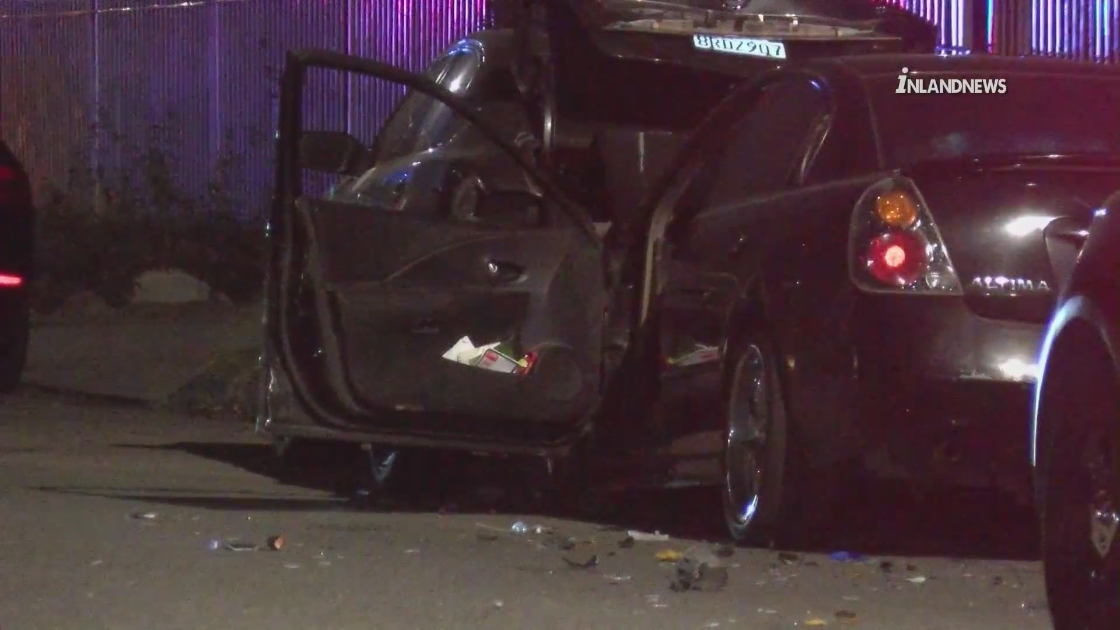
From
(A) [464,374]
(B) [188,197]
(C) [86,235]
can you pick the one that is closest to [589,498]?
(A) [464,374]

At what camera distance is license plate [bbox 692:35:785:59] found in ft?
28.2

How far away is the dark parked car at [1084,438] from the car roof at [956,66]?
5.41 feet

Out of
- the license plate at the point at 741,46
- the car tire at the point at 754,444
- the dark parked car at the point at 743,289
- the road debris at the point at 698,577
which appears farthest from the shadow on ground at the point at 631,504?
the license plate at the point at 741,46

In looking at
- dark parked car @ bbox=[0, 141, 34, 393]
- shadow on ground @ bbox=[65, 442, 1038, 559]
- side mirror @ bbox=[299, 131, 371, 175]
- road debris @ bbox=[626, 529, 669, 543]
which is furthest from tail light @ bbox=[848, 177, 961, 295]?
dark parked car @ bbox=[0, 141, 34, 393]

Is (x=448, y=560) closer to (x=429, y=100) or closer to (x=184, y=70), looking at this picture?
(x=429, y=100)

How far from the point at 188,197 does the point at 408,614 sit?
1546cm

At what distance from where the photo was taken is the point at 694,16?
870 cm

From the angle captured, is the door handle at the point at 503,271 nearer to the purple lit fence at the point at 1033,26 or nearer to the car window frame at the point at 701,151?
the car window frame at the point at 701,151

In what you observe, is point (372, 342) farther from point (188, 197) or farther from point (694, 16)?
point (188, 197)

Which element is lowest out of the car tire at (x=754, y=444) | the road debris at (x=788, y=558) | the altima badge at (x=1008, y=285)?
the road debris at (x=788, y=558)

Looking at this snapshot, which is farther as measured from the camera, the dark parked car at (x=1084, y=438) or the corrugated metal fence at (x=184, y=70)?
the corrugated metal fence at (x=184, y=70)

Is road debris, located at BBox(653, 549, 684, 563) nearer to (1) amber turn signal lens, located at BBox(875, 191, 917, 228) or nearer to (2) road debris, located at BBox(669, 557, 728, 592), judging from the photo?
(2) road debris, located at BBox(669, 557, 728, 592)

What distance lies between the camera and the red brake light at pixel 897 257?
5.43m

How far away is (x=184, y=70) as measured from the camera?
21.3m
